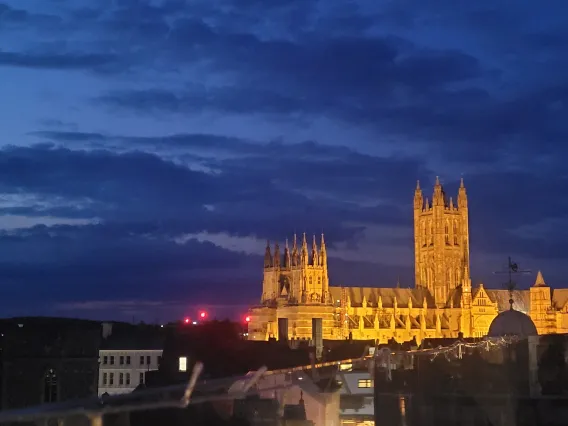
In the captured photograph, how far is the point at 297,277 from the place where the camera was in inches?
5674

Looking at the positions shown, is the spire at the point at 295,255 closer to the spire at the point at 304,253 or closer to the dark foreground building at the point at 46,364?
the spire at the point at 304,253

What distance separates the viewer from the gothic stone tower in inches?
6407

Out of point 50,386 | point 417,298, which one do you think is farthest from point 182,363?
point 417,298

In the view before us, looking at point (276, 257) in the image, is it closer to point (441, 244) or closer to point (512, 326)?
point (441, 244)

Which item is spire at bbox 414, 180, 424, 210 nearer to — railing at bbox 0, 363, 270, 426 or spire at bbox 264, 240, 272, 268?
spire at bbox 264, 240, 272, 268

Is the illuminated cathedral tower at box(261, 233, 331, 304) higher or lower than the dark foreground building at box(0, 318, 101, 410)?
higher

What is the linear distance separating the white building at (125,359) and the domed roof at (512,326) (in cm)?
3077

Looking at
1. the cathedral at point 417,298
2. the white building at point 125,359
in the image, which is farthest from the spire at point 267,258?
the white building at point 125,359

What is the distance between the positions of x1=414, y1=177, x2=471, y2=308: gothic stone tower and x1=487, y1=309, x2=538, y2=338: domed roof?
9243 cm

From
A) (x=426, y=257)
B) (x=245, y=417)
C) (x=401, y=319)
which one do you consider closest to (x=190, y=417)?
(x=245, y=417)

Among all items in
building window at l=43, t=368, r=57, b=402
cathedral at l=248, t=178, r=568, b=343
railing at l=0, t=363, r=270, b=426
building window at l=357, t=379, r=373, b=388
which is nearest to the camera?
railing at l=0, t=363, r=270, b=426

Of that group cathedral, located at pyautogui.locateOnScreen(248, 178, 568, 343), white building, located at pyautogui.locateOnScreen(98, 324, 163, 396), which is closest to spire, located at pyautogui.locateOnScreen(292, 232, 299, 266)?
cathedral, located at pyautogui.locateOnScreen(248, 178, 568, 343)

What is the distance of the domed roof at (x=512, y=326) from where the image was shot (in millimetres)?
65188

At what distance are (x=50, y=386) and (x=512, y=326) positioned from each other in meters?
39.7
